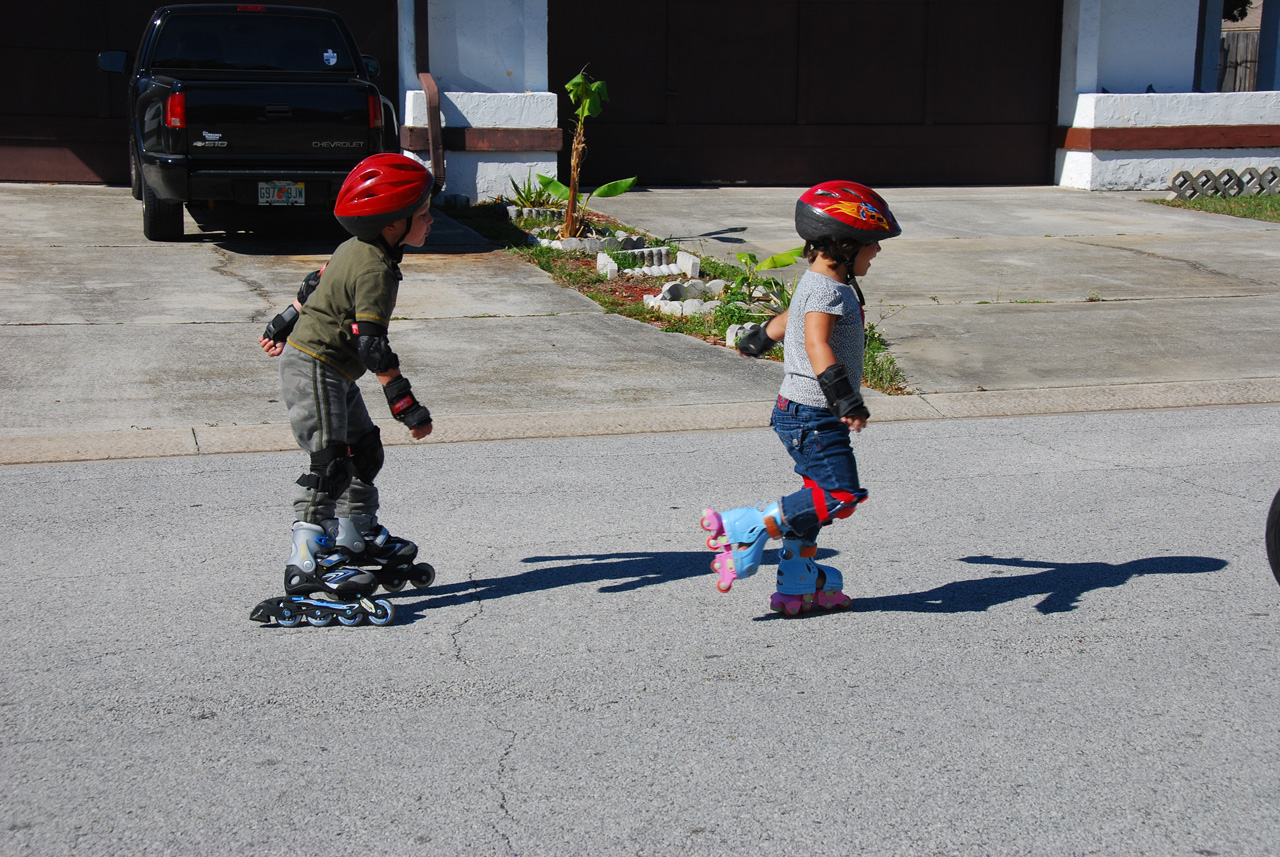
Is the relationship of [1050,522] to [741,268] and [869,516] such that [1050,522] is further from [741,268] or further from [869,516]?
[741,268]

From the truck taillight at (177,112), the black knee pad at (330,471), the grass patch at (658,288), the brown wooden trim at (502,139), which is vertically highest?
the truck taillight at (177,112)

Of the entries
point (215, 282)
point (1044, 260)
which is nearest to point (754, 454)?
point (215, 282)

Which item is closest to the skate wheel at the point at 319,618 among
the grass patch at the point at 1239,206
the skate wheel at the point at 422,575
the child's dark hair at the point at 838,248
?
the skate wheel at the point at 422,575

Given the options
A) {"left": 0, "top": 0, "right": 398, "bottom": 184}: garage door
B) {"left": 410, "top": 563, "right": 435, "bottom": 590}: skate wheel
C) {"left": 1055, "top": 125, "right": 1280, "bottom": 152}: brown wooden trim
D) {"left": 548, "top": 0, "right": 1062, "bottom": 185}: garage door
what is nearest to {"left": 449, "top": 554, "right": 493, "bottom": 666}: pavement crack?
{"left": 410, "top": 563, "right": 435, "bottom": 590}: skate wheel

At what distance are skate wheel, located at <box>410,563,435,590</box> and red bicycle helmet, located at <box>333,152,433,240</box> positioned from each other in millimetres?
1215

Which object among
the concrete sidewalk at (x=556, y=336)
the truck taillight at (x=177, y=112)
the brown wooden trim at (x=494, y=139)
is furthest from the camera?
the brown wooden trim at (x=494, y=139)

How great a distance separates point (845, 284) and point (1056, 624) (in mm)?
1393

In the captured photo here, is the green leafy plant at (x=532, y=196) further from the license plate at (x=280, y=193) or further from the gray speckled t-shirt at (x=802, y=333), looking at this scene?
the gray speckled t-shirt at (x=802, y=333)

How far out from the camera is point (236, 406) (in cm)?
714

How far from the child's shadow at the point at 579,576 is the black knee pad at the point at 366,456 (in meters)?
0.51

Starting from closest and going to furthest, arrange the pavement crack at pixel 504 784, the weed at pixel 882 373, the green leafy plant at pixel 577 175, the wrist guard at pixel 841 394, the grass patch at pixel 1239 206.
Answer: the pavement crack at pixel 504 784
the wrist guard at pixel 841 394
the weed at pixel 882 373
the green leafy plant at pixel 577 175
the grass patch at pixel 1239 206

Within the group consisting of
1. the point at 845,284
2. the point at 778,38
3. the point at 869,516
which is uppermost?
the point at 778,38

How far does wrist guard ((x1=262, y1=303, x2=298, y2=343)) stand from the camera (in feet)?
14.6

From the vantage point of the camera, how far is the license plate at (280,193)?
10648mm
